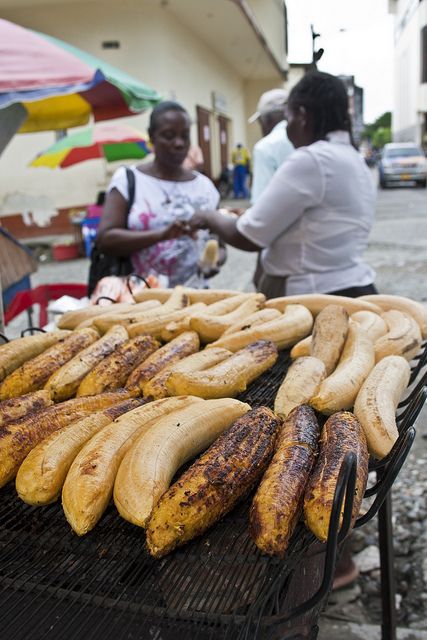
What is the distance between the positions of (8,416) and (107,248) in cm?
233

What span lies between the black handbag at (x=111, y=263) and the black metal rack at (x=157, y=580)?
271cm

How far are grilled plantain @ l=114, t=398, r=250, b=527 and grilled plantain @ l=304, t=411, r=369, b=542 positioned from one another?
10.9 inches

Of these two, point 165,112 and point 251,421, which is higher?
point 165,112

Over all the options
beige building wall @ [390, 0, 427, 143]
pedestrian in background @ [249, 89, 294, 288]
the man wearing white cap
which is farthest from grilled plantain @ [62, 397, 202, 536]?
beige building wall @ [390, 0, 427, 143]

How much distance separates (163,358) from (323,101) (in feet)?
6.32

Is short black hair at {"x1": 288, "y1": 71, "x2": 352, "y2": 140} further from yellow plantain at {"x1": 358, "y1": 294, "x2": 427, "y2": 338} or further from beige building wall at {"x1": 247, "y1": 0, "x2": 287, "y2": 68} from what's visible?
beige building wall at {"x1": 247, "y1": 0, "x2": 287, "y2": 68}

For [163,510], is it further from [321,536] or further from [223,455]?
[321,536]

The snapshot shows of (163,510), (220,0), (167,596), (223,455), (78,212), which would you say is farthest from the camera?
(220,0)

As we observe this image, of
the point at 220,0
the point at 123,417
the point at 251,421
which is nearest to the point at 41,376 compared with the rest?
the point at 123,417

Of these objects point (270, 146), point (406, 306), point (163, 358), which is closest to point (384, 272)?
point (270, 146)

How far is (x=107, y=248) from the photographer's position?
12.6 ft

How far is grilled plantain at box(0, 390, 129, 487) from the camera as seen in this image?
56.4 inches

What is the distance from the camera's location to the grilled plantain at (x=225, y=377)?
1710 mm

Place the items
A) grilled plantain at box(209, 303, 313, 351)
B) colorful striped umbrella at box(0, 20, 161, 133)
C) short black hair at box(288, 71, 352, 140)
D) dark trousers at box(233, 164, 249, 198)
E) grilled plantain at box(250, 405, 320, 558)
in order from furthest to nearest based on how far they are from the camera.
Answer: dark trousers at box(233, 164, 249, 198)
colorful striped umbrella at box(0, 20, 161, 133)
short black hair at box(288, 71, 352, 140)
grilled plantain at box(209, 303, 313, 351)
grilled plantain at box(250, 405, 320, 558)
